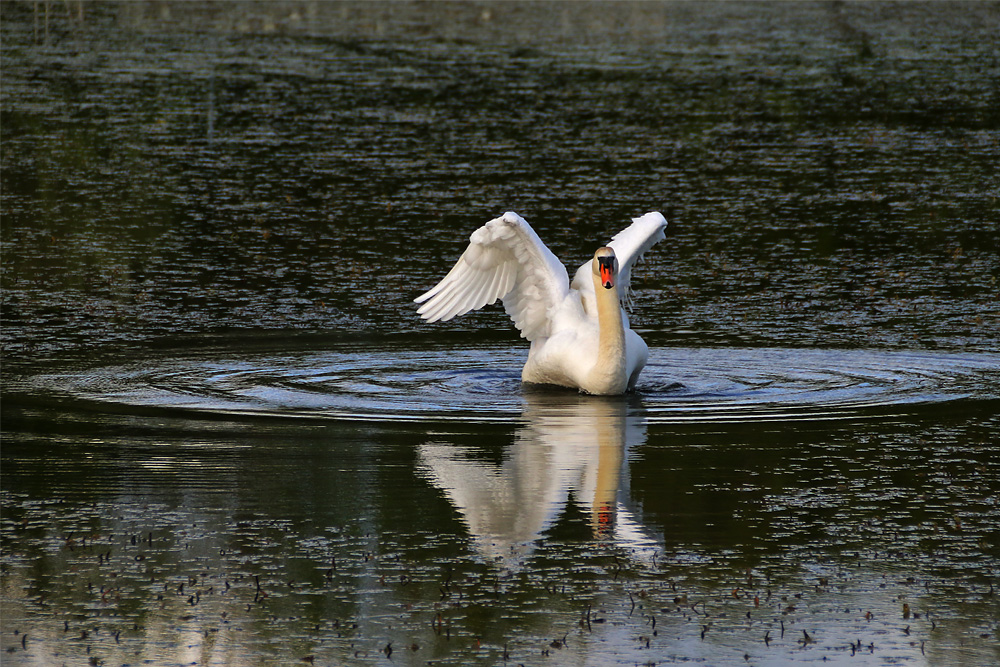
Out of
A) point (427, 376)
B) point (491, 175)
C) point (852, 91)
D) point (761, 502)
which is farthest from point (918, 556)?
point (852, 91)

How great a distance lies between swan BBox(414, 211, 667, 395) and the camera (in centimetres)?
1134

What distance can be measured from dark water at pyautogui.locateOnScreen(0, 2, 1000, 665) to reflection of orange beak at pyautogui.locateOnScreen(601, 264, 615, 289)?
2.43 ft

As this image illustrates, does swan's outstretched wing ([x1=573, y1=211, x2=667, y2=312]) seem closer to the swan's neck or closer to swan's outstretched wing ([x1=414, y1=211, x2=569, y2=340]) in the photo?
swan's outstretched wing ([x1=414, y1=211, x2=569, y2=340])

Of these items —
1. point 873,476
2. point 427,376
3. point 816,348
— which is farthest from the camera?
point 816,348

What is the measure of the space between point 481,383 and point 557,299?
1.06 m

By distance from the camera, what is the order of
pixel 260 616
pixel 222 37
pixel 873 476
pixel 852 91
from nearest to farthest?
pixel 260 616 < pixel 873 476 < pixel 852 91 < pixel 222 37

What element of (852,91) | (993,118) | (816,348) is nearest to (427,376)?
(816,348)

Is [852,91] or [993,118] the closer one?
[993,118]

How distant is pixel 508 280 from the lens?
12609 millimetres

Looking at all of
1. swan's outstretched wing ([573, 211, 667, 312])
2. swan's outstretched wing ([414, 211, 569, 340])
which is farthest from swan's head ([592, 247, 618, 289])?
swan's outstretched wing ([573, 211, 667, 312])

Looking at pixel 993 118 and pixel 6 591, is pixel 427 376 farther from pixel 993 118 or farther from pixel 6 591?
pixel 993 118

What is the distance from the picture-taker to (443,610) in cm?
660

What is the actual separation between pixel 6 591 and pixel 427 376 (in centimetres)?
500

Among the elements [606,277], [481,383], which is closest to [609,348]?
[606,277]
